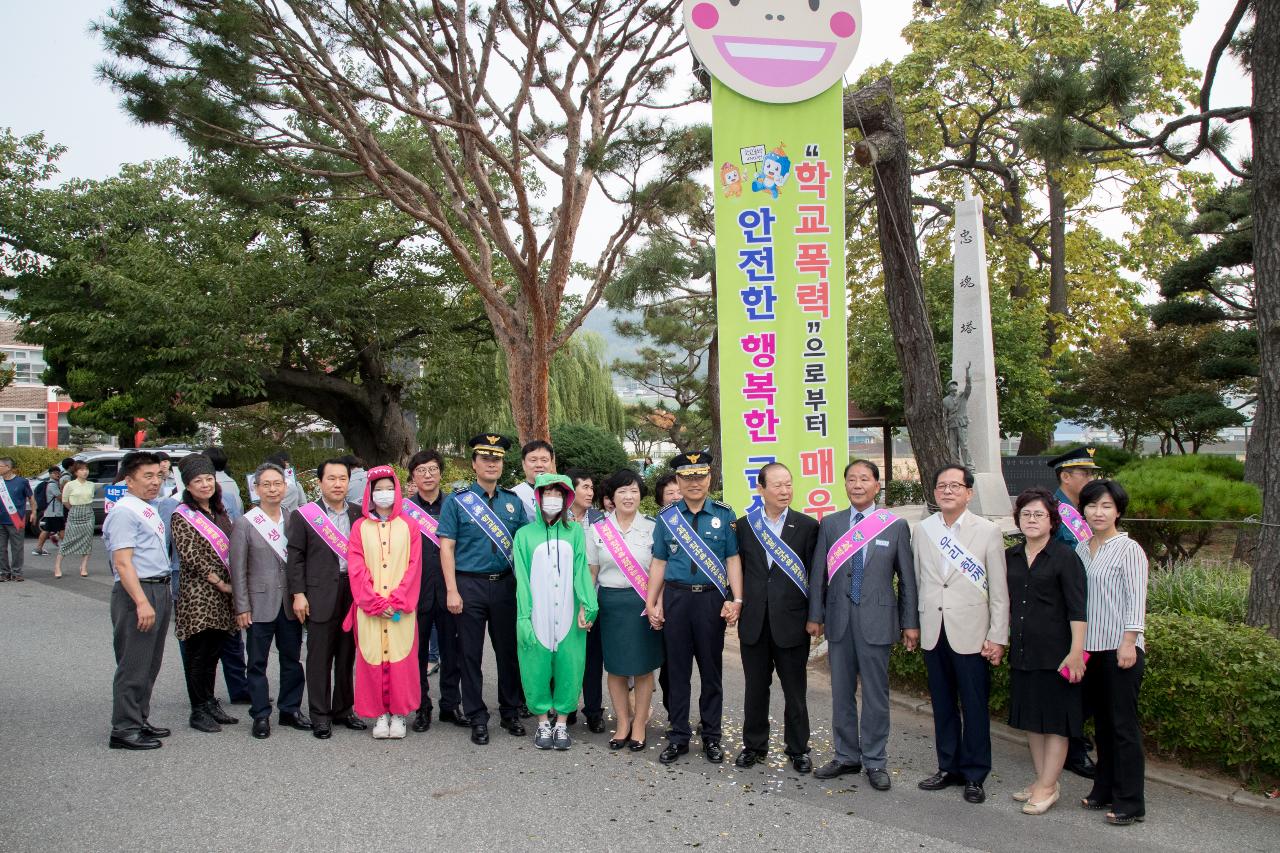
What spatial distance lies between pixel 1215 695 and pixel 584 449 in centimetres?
1179

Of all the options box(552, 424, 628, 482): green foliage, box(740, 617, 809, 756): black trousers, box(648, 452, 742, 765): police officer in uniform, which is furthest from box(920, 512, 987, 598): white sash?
box(552, 424, 628, 482): green foliage

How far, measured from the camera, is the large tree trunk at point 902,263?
7.53 m

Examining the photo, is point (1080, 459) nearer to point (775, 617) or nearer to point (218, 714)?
point (775, 617)

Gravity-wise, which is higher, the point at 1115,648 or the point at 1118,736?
the point at 1115,648

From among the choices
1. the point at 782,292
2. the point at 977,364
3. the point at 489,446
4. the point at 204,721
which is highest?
the point at 977,364

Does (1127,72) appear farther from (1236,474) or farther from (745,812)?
(1236,474)

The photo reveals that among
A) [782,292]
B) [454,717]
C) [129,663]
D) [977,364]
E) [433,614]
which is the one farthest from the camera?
[977,364]

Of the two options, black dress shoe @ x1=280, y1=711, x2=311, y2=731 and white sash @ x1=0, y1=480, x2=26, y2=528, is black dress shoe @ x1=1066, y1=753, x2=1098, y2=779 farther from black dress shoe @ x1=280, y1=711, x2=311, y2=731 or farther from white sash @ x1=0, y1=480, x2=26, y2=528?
white sash @ x1=0, y1=480, x2=26, y2=528

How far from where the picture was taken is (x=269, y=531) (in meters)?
5.55

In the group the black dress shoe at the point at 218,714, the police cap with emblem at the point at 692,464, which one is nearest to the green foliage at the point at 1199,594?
the police cap with emblem at the point at 692,464

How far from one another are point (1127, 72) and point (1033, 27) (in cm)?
1923

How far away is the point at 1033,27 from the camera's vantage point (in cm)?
2258

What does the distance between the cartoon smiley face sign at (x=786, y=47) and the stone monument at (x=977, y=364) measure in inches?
385

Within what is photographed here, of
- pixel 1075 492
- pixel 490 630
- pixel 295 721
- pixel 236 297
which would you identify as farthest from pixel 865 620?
pixel 236 297
